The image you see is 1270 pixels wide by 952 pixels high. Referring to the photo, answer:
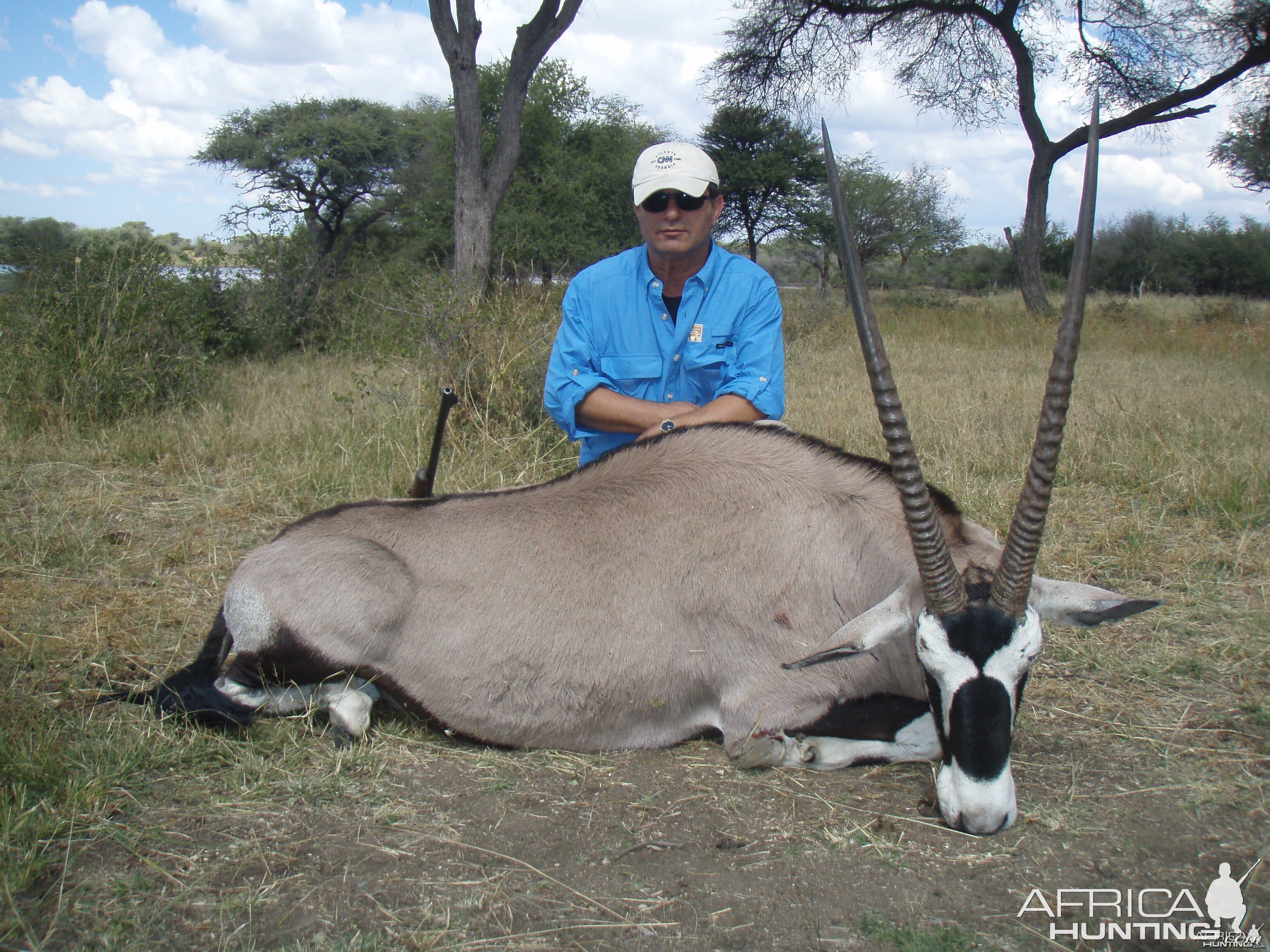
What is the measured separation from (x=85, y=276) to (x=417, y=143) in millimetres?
17482

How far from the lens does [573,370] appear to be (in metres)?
4.25

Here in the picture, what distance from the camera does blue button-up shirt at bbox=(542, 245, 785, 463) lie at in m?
4.21

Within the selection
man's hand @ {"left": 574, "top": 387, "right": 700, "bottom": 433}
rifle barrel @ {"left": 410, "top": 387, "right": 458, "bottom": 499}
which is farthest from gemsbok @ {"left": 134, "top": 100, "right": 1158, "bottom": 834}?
man's hand @ {"left": 574, "top": 387, "right": 700, "bottom": 433}

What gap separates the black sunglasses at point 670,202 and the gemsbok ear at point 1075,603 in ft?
7.11

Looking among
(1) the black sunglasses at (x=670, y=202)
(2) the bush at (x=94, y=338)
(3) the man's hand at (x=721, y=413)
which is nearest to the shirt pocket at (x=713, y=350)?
(3) the man's hand at (x=721, y=413)

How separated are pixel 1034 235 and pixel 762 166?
745 cm

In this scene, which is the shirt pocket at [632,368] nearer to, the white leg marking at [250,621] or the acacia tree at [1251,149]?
the white leg marking at [250,621]

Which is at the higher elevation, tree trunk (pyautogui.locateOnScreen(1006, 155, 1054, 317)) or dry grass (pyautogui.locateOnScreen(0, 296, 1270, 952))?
tree trunk (pyautogui.locateOnScreen(1006, 155, 1054, 317))

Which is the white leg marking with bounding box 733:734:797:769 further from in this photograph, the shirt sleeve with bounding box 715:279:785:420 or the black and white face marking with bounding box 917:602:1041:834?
the shirt sleeve with bounding box 715:279:785:420

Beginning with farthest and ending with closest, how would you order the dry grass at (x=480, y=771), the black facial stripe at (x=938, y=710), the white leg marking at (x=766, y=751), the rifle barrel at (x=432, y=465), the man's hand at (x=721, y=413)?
the man's hand at (x=721, y=413)
the rifle barrel at (x=432, y=465)
the white leg marking at (x=766, y=751)
the black facial stripe at (x=938, y=710)
the dry grass at (x=480, y=771)

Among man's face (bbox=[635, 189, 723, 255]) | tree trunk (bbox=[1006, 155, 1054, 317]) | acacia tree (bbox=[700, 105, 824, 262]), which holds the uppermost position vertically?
acacia tree (bbox=[700, 105, 824, 262])

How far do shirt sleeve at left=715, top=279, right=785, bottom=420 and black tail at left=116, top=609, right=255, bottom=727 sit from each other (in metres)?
2.25

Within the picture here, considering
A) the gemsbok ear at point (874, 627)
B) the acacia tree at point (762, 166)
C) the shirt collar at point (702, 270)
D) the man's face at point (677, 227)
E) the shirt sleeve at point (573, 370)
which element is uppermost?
the acacia tree at point (762, 166)

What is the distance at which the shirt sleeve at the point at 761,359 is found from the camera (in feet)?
13.2
